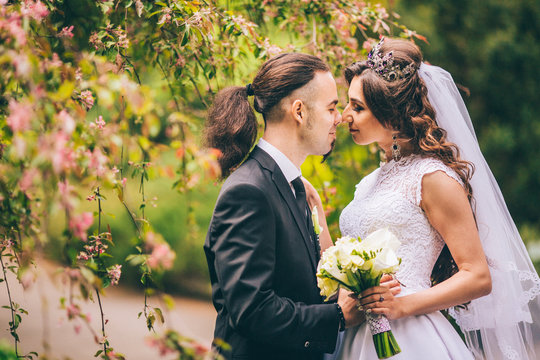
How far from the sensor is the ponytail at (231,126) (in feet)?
8.61

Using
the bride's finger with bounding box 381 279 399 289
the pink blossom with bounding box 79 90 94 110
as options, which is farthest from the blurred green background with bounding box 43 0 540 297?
the pink blossom with bounding box 79 90 94 110

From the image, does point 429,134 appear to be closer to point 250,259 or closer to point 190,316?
point 250,259

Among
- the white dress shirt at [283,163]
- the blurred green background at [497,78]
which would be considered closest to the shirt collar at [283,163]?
the white dress shirt at [283,163]

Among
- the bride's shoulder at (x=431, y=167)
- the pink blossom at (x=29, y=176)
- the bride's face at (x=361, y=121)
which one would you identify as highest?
the bride's face at (x=361, y=121)

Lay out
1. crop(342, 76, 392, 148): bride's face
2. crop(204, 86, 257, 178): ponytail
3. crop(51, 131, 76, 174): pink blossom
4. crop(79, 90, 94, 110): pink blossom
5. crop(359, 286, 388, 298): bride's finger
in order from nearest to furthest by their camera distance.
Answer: crop(51, 131, 76, 174): pink blossom < crop(79, 90, 94, 110): pink blossom < crop(359, 286, 388, 298): bride's finger < crop(204, 86, 257, 178): ponytail < crop(342, 76, 392, 148): bride's face

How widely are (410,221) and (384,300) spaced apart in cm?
46

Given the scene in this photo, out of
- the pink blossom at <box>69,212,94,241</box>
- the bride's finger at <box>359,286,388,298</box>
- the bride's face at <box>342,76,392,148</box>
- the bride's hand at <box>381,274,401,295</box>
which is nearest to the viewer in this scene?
the pink blossom at <box>69,212,94,241</box>

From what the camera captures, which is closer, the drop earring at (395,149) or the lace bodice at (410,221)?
the lace bodice at (410,221)

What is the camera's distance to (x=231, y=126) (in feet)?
8.58

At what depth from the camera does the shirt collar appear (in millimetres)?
2480

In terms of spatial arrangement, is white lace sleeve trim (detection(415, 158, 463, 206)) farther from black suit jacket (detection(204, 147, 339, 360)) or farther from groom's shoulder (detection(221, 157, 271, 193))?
groom's shoulder (detection(221, 157, 271, 193))

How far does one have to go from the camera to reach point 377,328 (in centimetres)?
231

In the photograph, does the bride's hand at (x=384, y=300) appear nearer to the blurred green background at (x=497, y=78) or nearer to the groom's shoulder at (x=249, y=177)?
Answer: the groom's shoulder at (x=249, y=177)

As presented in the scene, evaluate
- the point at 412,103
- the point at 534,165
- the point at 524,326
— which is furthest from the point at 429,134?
the point at 534,165
